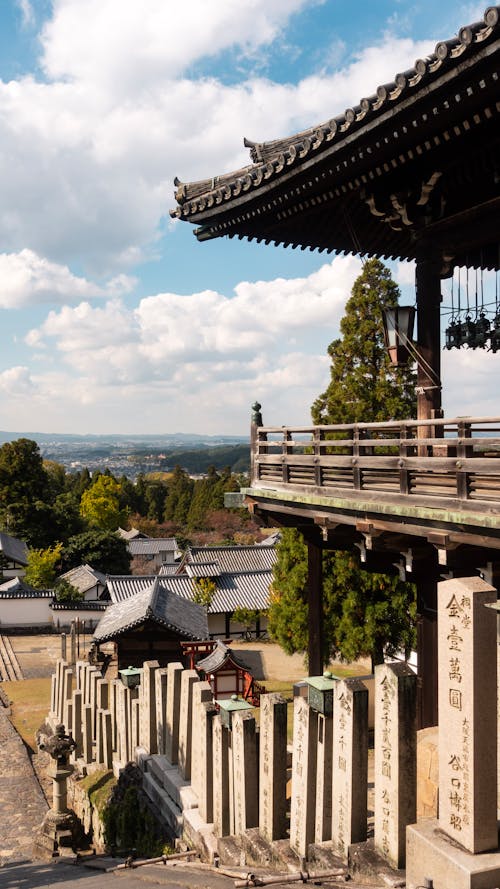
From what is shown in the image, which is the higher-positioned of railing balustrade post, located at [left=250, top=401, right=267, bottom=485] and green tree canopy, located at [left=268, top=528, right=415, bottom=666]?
railing balustrade post, located at [left=250, top=401, right=267, bottom=485]

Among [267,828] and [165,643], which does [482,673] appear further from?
[165,643]

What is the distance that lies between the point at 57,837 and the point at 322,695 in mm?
7644

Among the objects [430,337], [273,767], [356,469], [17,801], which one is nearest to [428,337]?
[430,337]

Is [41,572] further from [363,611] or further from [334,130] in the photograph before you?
[334,130]

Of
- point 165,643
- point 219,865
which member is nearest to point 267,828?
point 219,865

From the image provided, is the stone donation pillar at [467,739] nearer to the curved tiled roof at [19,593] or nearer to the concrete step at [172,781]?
the concrete step at [172,781]

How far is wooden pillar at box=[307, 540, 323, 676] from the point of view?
10648 millimetres

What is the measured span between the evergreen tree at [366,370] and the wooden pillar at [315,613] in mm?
6539

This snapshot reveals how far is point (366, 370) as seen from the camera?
695 inches

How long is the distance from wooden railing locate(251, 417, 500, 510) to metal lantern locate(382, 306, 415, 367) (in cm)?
115

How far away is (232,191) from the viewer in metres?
9.01

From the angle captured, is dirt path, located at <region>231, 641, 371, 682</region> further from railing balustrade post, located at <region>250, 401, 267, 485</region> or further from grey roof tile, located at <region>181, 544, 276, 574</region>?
railing balustrade post, located at <region>250, 401, 267, 485</region>

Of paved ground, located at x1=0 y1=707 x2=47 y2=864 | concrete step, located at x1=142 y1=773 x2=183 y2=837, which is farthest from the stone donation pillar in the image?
paved ground, located at x1=0 y1=707 x2=47 y2=864

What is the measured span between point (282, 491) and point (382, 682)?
4804 millimetres
